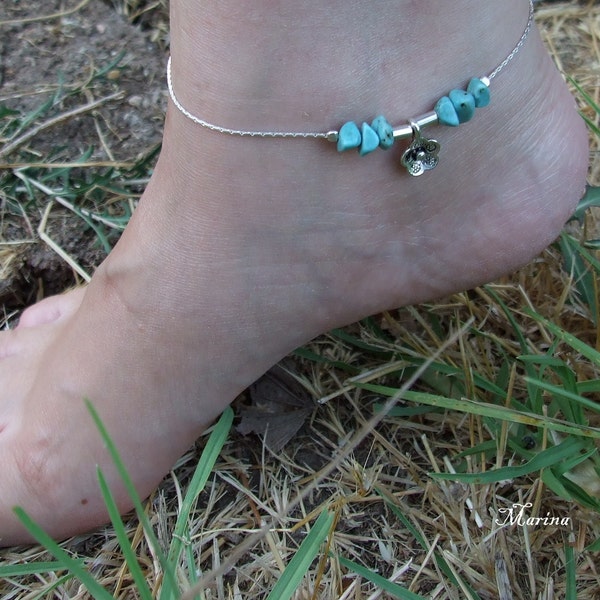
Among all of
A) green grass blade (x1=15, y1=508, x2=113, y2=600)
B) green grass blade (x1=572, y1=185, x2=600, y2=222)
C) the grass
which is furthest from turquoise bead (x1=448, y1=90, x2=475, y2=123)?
green grass blade (x1=15, y1=508, x2=113, y2=600)

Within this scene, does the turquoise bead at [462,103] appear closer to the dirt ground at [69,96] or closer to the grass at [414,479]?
the grass at [414,479]

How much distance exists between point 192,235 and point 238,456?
14.2 inches

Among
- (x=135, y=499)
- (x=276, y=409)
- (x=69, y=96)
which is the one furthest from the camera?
(x=69, y=96)

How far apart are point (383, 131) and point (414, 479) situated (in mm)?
481

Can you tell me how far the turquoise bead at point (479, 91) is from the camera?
2.65 feet

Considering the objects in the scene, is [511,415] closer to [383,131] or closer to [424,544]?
[424,544]

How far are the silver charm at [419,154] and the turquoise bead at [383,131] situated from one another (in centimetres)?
3

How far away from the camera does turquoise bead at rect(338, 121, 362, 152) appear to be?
30.7 inches

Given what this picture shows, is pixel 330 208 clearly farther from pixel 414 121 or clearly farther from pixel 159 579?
pixel 159 579

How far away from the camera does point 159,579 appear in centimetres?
90

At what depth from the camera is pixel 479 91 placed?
2.65ft

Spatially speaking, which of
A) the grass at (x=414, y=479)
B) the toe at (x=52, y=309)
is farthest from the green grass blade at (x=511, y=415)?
the toe at (x=52, y=309)

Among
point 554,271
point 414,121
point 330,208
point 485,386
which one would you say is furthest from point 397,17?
point 554,271

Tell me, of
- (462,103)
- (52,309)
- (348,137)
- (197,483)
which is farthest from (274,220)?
(52,309)
